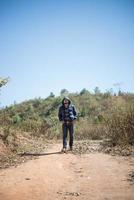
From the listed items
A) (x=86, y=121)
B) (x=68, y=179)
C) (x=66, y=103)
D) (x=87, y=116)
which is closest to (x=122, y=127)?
(x=66, y=103)

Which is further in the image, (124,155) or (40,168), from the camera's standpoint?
(124,155)

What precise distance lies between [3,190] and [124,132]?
6032mm

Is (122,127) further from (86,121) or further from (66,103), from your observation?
(86,121)

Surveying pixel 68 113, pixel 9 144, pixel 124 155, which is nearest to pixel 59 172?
pixel 124 155

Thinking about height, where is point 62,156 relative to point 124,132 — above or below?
below

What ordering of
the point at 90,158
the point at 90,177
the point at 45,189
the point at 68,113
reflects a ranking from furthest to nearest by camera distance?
the point at 68,113
the point at 90,158
the point at 90,177
the point at 45,189

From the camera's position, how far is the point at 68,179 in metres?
7.21

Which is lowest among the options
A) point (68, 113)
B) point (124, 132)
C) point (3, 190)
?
point (3, 190)

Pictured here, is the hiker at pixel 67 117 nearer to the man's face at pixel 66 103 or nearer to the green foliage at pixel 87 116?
the man's face at pixel 66 103

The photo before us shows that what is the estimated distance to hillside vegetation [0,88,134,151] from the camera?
11.7 meters

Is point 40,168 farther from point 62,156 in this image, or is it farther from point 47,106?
point 47,106

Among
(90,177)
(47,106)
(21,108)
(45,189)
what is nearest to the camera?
(45,189)

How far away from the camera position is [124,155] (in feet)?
31.9

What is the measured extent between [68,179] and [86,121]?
15.5 meters
